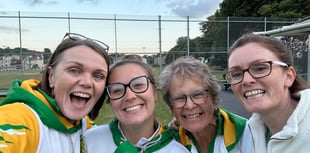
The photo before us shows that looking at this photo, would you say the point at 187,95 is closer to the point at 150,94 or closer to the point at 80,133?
the point at 150,94

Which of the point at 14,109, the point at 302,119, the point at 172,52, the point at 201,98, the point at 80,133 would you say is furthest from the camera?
the point at 172,52

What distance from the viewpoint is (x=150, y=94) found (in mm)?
2230

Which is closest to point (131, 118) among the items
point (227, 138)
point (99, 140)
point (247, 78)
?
point (99, 140)

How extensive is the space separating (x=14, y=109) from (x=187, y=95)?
3.66 feet

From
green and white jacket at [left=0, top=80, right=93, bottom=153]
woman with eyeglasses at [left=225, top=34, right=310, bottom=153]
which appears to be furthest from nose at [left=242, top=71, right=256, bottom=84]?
green and white jacket at [left=0, top=80, right=93, bottom=153]

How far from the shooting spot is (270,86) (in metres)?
2.01

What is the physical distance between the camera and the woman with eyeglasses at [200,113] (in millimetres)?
2260

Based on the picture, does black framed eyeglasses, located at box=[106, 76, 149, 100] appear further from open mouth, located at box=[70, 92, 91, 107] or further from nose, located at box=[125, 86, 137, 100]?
open mouth, located at box=[70, 92, 91, 107]

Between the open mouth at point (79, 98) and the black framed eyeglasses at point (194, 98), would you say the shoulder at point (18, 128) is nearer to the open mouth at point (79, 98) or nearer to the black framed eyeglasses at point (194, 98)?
the open mouth at point (79, 98)

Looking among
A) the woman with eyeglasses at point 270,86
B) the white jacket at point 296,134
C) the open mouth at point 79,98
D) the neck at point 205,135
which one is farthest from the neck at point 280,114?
the open mouth at point 79,98

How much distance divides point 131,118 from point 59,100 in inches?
19.4

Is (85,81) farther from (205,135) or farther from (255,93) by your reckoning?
(255,93)

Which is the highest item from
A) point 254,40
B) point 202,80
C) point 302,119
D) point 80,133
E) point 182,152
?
point 254,40

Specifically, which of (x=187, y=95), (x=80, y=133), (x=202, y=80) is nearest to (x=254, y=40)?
(x=202, y=80)
